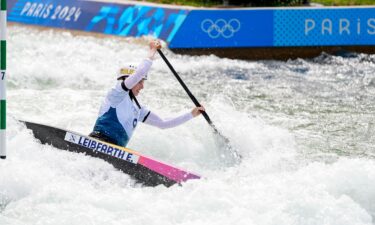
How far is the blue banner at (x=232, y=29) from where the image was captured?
645 inches

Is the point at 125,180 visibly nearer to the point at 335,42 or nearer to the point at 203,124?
the point at 203,124

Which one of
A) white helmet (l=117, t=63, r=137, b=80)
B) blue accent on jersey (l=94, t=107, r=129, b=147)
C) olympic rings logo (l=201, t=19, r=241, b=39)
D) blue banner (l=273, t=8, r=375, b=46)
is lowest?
blue accent on jersey (l=94, t=107, r=129, b=147)

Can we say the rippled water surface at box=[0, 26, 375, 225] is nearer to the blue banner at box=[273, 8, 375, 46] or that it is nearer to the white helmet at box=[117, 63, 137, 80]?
the blue banner at box=[273, 8, 375, 46]

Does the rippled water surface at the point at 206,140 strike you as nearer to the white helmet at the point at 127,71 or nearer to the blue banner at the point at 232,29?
the blue banner at the point at 232,29

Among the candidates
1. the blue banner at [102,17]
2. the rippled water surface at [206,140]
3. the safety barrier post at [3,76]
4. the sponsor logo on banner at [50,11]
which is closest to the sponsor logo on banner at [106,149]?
the rippled water surface at [206,140]

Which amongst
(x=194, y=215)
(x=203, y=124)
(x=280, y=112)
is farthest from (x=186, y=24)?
(x=194, y=215)

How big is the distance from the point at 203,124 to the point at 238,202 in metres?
3.26

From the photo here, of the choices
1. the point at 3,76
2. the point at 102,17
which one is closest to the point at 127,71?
the point at 3,76

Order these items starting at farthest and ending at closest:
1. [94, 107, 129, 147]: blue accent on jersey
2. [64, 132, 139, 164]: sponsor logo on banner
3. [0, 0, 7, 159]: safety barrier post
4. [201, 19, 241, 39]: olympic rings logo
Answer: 1. [201, 19, 241, 39]: olympic rings logo
2. [94, 107, 129, 147]: blue accent on jersey
3. [64, 132, 139, 164]: sponsor logo on banner
4. [0, 0, 7, 159]: safety barrier post

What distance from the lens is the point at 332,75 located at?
49.6 ft

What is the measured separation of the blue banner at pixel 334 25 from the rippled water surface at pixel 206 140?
39 cm

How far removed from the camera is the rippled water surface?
7414 mm

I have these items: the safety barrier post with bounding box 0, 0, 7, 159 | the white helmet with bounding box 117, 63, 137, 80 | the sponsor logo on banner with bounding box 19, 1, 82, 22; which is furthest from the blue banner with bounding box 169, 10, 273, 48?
the safety barrier post with bounding box 0, 0, 7, 159

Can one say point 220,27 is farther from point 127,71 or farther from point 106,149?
point 106,149
